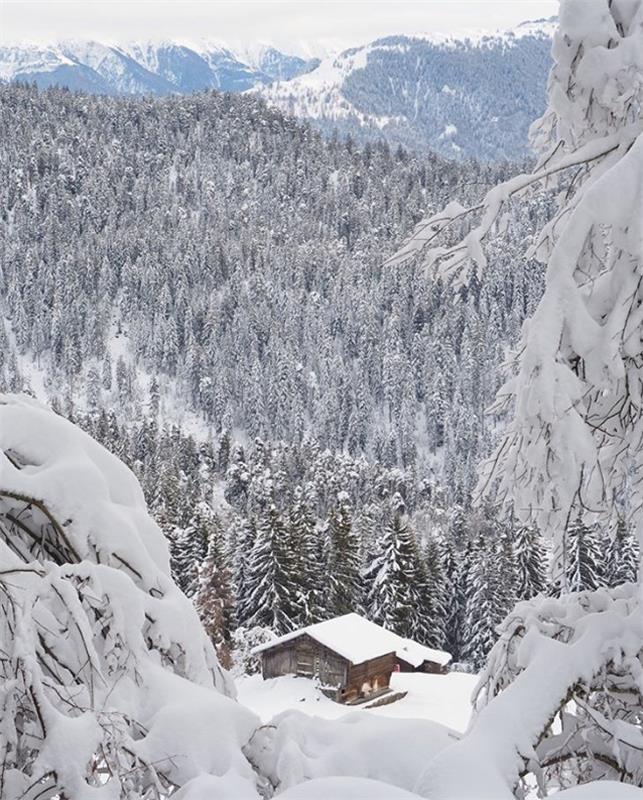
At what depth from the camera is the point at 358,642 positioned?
31.8m

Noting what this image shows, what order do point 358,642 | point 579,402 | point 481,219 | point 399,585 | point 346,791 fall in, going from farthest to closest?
1. point 399,585
2. point 358,642
3. point 481,219
4. point 579,402
5. point 346,791

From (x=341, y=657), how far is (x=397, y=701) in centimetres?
269

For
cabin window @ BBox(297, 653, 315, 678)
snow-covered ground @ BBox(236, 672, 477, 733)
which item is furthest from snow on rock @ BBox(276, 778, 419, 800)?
cabin window @ BBox(297, 653, 315, 678)

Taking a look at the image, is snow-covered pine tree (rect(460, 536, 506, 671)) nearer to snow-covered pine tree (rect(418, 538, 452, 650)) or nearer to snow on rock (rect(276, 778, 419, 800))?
snow-covered pine tree (rect(418, 538, 452, 650))

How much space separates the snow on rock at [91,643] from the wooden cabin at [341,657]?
28644mm

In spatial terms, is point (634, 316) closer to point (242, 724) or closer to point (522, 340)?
point (522, 340)

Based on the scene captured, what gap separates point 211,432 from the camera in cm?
12925

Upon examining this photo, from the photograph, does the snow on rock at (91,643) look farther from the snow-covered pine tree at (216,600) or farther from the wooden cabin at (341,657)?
the snow-covered pine tree at (216,600)

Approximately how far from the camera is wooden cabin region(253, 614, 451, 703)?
31281mm

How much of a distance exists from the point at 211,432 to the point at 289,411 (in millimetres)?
13547

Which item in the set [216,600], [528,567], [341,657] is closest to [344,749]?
[341,657]

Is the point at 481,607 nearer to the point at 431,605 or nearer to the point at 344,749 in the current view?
the point at 431,605

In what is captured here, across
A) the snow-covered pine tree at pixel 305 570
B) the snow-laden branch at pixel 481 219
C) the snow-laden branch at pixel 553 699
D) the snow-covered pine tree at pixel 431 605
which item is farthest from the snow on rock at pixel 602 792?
the snow-covered pine tree at pixel 431 605

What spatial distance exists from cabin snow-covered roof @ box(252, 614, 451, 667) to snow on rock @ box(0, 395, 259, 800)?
28.6 m
